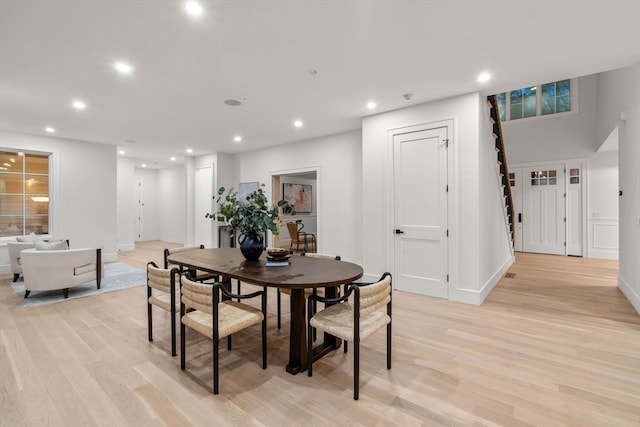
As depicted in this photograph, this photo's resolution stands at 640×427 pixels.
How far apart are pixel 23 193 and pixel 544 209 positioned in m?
11.5

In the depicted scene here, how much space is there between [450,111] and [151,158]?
7958 mm

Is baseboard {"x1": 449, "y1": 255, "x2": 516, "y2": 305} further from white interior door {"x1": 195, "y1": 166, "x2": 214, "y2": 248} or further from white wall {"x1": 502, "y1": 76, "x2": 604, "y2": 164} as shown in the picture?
white interior door {"x1": 195, "y1": 166, "x2": 214, "y2": 248}

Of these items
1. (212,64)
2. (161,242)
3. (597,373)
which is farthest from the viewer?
(161,242)

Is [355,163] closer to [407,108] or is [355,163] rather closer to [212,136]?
[407,108]

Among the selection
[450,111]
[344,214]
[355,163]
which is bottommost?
[344,214]

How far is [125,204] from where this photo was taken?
8852 millimetres

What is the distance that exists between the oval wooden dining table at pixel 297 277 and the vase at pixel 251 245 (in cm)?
7

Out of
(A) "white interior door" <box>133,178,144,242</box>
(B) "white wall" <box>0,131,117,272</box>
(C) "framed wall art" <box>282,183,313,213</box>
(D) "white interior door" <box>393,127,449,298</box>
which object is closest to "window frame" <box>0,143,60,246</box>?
(B) "white wall" <box>0,131,117,272</box>

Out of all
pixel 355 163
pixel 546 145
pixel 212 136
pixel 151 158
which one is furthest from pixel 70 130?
pixel 546 145

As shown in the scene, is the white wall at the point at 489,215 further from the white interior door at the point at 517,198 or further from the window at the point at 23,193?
the window at the point at 23,193

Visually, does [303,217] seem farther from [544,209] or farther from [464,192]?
[544,209]

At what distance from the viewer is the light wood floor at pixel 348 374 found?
178cm

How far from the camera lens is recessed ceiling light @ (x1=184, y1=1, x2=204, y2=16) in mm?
2086

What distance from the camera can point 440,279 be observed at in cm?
399
